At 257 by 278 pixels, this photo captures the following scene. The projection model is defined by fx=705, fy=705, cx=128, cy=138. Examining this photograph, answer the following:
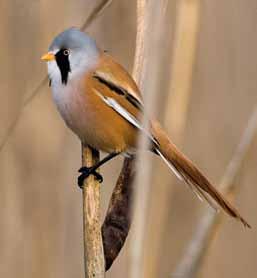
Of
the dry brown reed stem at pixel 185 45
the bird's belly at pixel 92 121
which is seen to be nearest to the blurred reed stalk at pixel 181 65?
the dry brown reed stem at pixel 185 45

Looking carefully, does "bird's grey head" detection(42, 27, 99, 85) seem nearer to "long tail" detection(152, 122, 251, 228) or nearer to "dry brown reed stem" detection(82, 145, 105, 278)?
"long tail" detection(152, 122, 251, 228)

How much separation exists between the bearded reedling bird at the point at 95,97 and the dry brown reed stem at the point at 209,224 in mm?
247

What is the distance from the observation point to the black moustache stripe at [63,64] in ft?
5.73

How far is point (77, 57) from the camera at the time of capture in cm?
177

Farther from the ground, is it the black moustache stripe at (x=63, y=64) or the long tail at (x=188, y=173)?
the black moustache stripe at (x=63, y=64)

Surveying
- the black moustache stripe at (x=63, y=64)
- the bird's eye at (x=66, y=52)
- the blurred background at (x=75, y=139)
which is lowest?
the blurred background at (x=75, y=139)

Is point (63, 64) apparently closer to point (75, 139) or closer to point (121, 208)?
point (121, 208)

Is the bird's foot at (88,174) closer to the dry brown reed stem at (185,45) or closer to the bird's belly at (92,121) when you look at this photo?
the bird's belly at (92,121)

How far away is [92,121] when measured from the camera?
1.80 m

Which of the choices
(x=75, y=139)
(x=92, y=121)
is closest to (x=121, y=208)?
(x=92, y=121)

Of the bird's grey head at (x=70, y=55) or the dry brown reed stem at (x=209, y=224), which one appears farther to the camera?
the bird's grey head at (x=70, y=55)

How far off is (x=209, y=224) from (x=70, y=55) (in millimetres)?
604

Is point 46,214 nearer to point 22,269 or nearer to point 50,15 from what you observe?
point 22,269

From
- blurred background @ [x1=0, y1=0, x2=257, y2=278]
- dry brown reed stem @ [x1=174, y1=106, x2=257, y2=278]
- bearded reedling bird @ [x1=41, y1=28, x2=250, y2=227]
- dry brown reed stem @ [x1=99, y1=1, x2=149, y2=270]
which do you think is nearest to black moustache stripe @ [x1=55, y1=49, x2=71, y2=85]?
bearded reedling bird @ [x1=41, y1=28, x2=250, y2=227]
